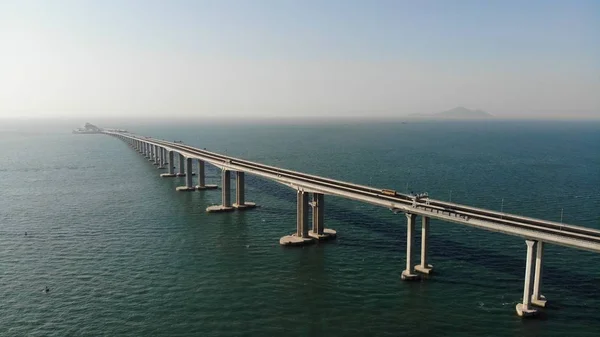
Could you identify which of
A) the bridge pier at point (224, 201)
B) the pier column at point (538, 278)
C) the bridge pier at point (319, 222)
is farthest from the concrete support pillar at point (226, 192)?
the pier column at point (538, 278)

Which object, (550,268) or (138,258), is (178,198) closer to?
(138,258)

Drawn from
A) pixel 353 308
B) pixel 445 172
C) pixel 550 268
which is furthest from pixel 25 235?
pixel 445 172

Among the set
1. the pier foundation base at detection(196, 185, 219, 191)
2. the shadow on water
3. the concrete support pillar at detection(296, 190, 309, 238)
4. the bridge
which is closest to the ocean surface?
the shadow on water

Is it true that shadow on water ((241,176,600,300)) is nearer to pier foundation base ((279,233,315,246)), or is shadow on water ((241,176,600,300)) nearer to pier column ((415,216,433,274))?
pier column ((415,216,433,274))

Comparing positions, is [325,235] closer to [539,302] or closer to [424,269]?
[424,269]

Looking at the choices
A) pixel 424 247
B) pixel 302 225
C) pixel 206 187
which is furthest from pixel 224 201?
pixel 424 247

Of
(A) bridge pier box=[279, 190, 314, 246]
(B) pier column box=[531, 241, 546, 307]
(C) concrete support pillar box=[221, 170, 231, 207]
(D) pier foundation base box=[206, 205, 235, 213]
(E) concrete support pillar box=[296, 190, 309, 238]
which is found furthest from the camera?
(C) concrete support pillar box=[221, 170, 231, 207]
